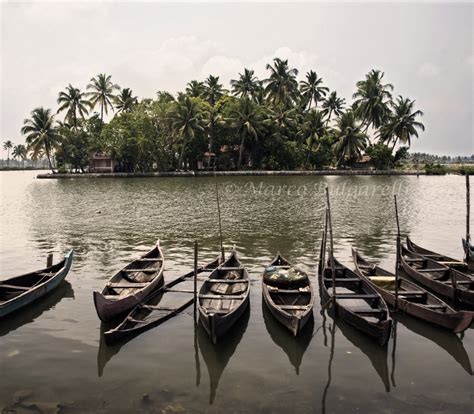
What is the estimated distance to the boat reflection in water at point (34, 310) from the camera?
11.2m

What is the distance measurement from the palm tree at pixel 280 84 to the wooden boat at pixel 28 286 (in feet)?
224

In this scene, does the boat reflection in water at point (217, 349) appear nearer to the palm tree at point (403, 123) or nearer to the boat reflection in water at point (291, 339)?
the boat reflection in water at point (291, 339)

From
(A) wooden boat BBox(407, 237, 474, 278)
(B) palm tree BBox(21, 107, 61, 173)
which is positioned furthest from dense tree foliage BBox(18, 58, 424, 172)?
(A) wooden boat BBox(407, 237, 474, 278)

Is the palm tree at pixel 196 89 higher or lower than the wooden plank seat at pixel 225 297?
higher

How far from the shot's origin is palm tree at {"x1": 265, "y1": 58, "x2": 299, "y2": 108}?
75.3 metres

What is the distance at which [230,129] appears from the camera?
75000 millimetres

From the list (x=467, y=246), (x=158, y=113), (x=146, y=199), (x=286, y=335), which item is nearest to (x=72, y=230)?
(x=146, y=199)

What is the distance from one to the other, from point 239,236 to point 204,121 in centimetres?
5174

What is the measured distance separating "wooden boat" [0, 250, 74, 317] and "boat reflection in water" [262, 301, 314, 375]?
770 cm

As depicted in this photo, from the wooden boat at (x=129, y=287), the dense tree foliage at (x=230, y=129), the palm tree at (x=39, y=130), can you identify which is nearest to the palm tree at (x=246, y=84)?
the dense tree foliage at (x=230, y=129)

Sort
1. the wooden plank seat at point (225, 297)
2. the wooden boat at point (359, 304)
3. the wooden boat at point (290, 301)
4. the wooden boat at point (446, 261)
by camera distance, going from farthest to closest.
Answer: the wooden boat at point (446, 261) → the wooden plank seat at point (225, 297) → the wooden boat at point (290, 301) → the wooden boat at point (359, 304)

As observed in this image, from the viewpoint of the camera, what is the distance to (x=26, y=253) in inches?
768

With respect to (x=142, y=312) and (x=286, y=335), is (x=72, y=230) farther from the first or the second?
(x=286, y=335)

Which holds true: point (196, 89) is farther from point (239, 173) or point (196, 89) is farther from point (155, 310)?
point (155, 310)
